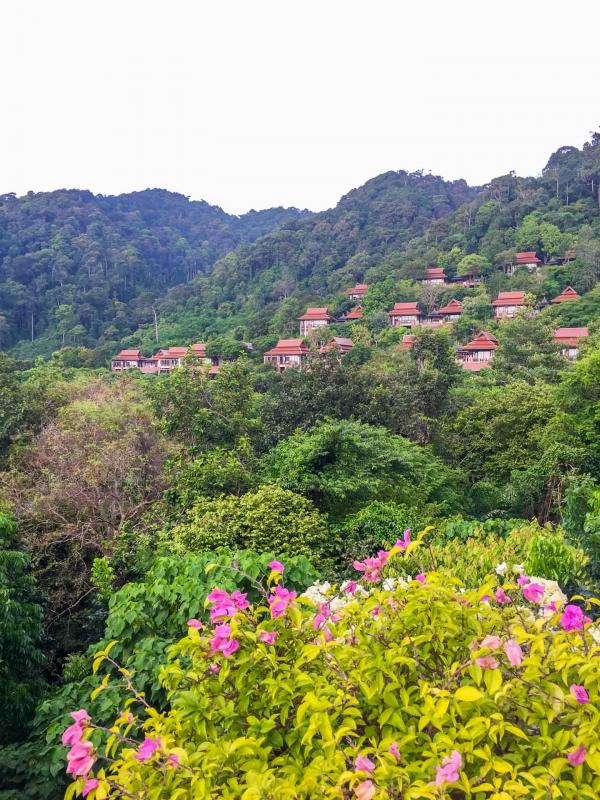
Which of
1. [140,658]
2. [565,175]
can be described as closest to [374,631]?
[140,658]

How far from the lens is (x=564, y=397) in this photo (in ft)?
32.7

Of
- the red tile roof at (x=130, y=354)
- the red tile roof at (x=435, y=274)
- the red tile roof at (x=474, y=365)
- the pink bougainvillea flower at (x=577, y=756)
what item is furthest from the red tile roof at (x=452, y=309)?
the pink bougainvillea flower at (x=577, y=756)

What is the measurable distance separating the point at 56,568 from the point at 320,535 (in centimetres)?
299

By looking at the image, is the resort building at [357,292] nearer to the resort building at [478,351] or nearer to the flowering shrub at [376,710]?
the resort building at [478,351]

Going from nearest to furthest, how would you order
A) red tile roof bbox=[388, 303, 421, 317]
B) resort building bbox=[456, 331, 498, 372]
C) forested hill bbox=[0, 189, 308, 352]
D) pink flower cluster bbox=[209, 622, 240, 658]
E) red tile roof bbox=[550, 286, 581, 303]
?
pink flower cluster bbox=[209, 622, 240, 658] → resort building bbox=[456, 331, 498, 372] → red tile roof bbox=[550, 286, 581, 303] → red tile roof bbox=[388, 303, 421, 317] → forested hill bbox=[0, 189, 308, 352]

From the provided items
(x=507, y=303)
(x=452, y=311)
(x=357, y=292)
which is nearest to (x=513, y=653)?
(x=507, y=303)

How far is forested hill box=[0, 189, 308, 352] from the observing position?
41.8 metres

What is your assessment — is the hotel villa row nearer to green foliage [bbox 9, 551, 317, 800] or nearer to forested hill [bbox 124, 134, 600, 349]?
forested hill [bbox 124, 134, 600, 349]

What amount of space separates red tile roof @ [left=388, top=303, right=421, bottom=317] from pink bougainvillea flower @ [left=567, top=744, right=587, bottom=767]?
3428 cm

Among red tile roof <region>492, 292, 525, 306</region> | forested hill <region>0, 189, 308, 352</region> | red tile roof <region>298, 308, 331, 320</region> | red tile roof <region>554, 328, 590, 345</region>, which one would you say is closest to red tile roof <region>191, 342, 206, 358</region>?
red tile roof <region>298, 308, 331, 320</region>

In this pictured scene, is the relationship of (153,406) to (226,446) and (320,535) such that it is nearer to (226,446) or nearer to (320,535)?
(226,446)

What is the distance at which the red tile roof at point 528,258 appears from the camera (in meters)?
36.7

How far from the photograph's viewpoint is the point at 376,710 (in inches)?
55.6

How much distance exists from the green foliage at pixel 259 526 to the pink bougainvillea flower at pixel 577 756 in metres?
4.21
